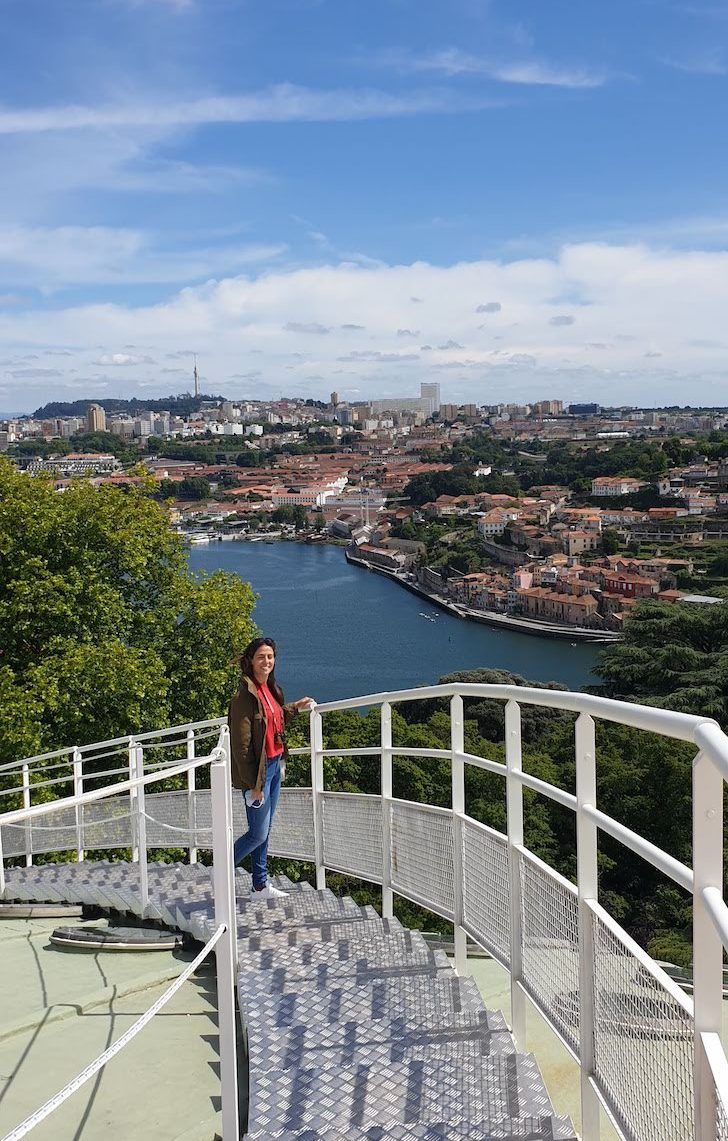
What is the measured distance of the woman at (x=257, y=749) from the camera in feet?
13.5

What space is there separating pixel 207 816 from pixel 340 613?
70.2 m

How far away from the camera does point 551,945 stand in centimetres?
243

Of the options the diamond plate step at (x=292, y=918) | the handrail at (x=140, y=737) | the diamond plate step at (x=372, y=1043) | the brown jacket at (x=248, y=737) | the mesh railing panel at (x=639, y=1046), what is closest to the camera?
the mesh railing panel at (x=639, y=1046)

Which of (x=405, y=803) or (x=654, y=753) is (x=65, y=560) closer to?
(x=405, y=803)

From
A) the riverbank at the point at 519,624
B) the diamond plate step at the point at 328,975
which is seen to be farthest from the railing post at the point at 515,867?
the riverbank at the point at 519,624

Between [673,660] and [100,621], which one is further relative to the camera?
[673,660]

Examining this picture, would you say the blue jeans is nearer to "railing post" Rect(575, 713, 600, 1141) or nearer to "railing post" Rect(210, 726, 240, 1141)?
"railing post" Rect(210, 726, 240, 1141)

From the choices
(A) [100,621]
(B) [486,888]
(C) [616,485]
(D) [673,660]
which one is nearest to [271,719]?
(B) [486,888]

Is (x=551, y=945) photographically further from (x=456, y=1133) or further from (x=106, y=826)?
(x=106, y=826)

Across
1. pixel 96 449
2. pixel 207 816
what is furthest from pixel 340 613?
pixel 96 449

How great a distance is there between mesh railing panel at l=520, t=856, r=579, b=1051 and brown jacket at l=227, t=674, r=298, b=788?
5.44ft

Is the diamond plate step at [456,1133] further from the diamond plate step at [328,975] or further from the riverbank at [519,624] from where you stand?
the riverbank at [519,624]

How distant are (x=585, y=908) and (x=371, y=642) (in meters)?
65.8

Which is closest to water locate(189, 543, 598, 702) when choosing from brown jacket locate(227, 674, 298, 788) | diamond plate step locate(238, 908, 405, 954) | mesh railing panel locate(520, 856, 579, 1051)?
brown jacket locate(227, 674, 298, 788)
